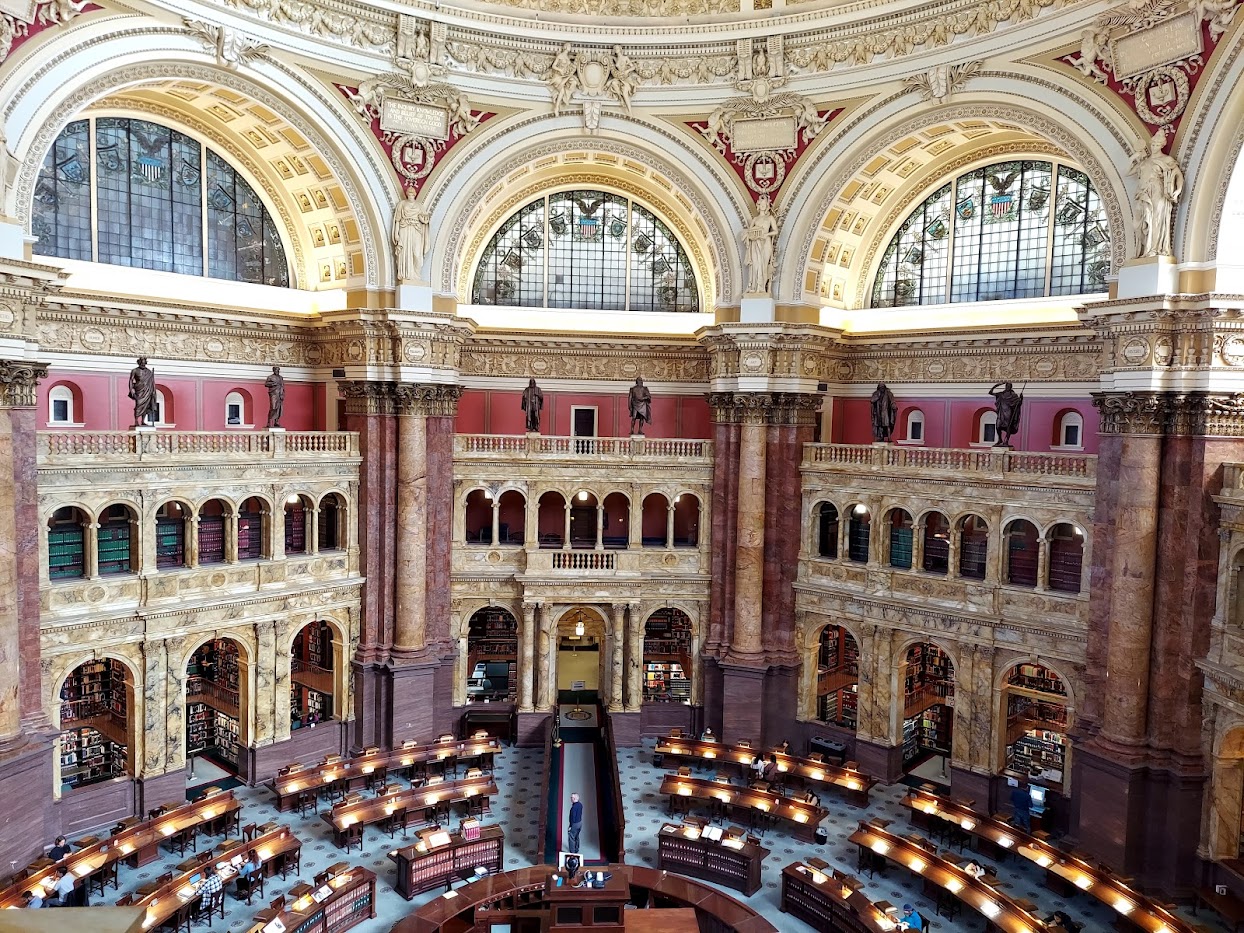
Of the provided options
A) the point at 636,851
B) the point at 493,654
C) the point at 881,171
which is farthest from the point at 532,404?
the point at 636,851

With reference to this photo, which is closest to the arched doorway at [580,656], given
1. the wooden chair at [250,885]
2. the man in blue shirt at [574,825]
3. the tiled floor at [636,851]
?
the tiled floor at [636,851]

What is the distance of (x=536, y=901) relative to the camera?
2019cm

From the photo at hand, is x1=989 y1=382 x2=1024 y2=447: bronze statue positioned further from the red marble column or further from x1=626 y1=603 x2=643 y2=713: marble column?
the red marble column

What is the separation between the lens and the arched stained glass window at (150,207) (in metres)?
24.9

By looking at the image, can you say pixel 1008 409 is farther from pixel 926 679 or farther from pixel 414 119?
pixel 414 119

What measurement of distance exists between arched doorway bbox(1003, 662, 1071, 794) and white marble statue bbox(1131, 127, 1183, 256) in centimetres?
1220

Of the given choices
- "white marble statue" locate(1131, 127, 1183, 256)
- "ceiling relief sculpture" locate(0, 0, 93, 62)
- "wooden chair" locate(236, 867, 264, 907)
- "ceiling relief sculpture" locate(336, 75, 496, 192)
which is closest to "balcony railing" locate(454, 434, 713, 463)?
"ceiling relief sculpture" locate(336, 75, 496, 192)

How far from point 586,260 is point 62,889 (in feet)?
80.7

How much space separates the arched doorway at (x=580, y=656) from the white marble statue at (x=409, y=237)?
43.4 ft

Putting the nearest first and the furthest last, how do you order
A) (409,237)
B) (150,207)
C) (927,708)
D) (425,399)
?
(150,207), (409,237), (425,399), (927,708)

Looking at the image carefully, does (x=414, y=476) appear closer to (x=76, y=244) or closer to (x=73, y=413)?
(x=73, y=413)

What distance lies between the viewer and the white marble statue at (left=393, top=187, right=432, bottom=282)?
27.3 meters

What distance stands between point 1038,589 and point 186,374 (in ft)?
85.1

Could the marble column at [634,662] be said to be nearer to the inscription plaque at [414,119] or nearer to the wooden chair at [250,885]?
the wooden chair at [250,885]
